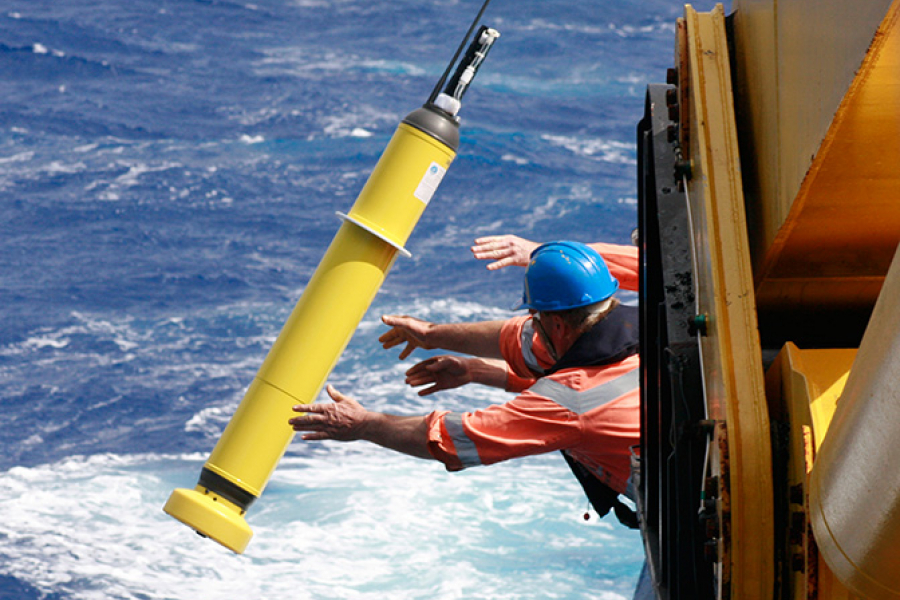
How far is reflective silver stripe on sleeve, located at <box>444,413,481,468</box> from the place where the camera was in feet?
12.0

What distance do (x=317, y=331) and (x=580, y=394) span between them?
0.93 m

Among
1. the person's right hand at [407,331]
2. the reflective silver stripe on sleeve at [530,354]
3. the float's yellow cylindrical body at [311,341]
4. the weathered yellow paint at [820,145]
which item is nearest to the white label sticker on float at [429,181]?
the float's yellow cylindrical body at [311,341]

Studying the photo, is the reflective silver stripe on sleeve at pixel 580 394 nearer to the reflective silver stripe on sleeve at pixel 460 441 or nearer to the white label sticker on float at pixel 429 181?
the reflective silver stripe on sleeve at pixel 460 441

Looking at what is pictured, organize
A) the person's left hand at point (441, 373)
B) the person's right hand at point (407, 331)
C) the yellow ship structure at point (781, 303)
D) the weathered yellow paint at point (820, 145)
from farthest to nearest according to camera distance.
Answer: the person's right hand at point (407, 331) → the person's left hand at point (441, 373) → the weathered yellow paint at point (820, 145) → the yellow ship structure at point (781, 303)

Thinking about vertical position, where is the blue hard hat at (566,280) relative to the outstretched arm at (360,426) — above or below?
above

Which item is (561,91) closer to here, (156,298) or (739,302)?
(156,298)

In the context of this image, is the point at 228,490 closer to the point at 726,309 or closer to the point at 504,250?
the point at 504,250

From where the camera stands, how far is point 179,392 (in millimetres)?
9992

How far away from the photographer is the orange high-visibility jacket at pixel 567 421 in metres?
3.66

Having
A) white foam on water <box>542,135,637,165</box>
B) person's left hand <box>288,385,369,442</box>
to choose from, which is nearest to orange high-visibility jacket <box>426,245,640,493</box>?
person's left hand <box>288,385,369,442</box>

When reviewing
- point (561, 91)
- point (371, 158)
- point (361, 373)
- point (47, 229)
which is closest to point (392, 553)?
point (361, 373)

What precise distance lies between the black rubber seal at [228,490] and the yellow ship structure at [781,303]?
4.88 feet

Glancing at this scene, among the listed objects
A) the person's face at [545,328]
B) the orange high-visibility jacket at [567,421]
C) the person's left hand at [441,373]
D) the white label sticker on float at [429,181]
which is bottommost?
the orange high-visibility jacket at [567,421]

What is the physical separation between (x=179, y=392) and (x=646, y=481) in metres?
7.24
